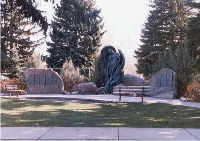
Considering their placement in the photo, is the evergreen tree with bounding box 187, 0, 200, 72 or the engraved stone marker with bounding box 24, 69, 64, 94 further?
the evergreen tree with bounding box 187, 0, 200, 72

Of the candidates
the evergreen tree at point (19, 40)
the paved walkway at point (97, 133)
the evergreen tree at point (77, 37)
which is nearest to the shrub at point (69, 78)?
the evergreen tree at point (19, 40)

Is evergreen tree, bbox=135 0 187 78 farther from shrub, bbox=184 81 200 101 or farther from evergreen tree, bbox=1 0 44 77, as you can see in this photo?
shrub, bbox=184 81 200 101

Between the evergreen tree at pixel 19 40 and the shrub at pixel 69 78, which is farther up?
the evergreen tree at pixel 19 40

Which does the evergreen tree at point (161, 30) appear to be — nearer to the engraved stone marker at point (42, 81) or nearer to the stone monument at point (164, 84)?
the engraved stone marker at point (42, 81)

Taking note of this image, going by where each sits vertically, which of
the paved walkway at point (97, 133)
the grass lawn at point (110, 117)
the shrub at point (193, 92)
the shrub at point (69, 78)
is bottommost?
the paved walkway at point (97, 133)

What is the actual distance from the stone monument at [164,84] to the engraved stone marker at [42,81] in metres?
5.86

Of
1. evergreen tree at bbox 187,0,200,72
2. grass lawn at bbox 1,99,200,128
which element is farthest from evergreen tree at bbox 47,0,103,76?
grass lawn at bbox 1,99,200,128

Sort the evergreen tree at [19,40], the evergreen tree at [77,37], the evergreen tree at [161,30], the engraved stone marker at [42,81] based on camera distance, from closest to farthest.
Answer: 1. the engraved stone marker at [42,81]
2. the evergreen tree at [19,40]
3. the evergreen tree at [161,30]
4. the evergreen tree at [77,37]

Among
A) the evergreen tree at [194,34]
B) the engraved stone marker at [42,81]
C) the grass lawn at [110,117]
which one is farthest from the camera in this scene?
the evergreen tree at [194,34]

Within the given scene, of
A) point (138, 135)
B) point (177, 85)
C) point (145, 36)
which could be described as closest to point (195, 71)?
point (177, 85)

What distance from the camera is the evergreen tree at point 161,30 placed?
1517 inches

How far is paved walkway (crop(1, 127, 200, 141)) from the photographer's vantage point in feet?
26.3

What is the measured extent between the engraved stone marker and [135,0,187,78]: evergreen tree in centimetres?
1662

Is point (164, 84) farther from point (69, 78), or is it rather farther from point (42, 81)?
point (69, 78)
